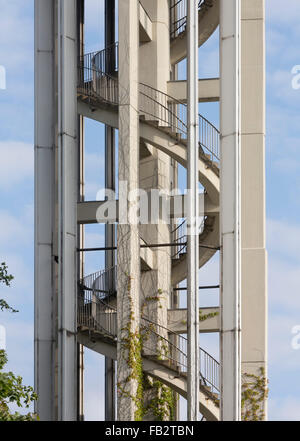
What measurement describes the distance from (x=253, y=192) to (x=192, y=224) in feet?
11.0

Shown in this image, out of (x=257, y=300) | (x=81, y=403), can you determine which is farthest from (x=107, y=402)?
(x=257, y=300)

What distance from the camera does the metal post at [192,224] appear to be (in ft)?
77.3

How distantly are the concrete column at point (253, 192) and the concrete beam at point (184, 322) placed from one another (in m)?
1.16

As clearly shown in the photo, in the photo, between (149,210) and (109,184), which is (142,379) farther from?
(109,184)

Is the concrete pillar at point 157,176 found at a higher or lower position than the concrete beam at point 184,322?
higher

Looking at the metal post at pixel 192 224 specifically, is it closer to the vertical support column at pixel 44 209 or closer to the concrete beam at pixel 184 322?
the concrete beam at pixel 184 322

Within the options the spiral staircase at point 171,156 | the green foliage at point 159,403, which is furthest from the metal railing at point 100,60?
the green foliage at point 159,403

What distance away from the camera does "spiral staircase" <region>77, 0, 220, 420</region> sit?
25719 millimetres

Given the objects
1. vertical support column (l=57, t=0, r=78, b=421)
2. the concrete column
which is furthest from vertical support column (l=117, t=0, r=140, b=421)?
A: the concrete column

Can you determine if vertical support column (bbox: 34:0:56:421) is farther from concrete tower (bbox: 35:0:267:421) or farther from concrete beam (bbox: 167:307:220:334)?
concrete beam (bbox: 167:307:220:334)

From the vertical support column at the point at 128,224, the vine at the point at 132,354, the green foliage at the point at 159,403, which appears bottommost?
the green foliage at the point at 159,403

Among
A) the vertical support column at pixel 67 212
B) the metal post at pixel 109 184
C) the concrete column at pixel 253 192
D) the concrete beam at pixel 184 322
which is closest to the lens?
the vertical support column at pixel 67 212

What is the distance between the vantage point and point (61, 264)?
81.7 ft
